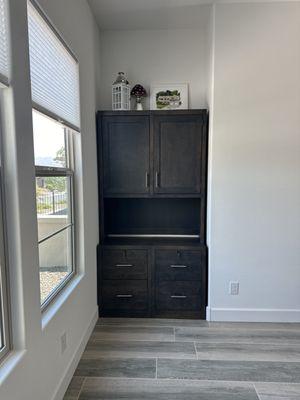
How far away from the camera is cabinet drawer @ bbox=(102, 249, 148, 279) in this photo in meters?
2.94

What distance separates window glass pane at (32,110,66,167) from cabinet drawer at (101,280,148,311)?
1.40 metres

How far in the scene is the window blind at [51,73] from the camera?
1.57 metres

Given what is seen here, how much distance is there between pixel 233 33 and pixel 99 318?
3.07 m

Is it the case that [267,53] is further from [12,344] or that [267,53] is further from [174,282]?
[12,344]

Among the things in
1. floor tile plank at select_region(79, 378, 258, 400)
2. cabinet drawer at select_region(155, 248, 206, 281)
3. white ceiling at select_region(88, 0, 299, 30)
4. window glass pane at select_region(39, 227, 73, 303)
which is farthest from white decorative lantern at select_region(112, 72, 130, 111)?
floor tile plank at select_region(79, 378, 258, 400)

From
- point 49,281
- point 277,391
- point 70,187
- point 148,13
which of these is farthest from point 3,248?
point 148,13

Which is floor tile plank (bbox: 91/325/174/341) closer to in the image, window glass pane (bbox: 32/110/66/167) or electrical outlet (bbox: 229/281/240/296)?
electrical outlet (bbox: 229/281/240/296)

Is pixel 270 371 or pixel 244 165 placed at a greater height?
pixel 244 165

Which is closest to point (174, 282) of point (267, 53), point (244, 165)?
point (244, 165)

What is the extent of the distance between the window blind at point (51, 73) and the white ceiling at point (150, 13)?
87 cm

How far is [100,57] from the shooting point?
3.14 meters

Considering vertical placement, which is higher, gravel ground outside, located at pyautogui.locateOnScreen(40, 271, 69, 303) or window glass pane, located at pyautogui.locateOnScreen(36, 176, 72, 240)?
window glass pane, located at pyautogui.locateOnScreen(36, 176, 72, 240)

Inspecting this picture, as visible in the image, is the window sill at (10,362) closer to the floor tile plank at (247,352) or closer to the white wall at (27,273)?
the white wall at (27,273)

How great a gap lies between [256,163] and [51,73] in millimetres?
1956
